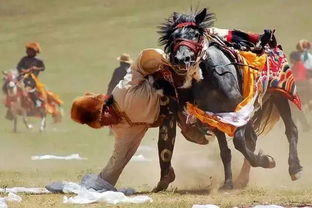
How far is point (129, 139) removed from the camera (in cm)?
996

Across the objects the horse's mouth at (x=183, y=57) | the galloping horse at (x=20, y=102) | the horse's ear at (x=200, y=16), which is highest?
the horse's ear at (x=200, y=16)

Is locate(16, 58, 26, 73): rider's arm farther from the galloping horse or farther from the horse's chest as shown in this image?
the horse's chest

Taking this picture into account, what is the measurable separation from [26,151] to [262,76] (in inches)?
319

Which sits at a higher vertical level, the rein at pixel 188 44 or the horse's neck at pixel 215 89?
the rein at pixel 188 44

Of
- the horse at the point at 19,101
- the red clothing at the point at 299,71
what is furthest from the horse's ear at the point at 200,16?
the horse at the point at 19,101

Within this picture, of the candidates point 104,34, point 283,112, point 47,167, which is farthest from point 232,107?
point 104,34

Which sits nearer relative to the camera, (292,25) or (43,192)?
(43,192)

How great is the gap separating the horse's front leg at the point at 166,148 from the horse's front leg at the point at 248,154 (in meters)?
0.71

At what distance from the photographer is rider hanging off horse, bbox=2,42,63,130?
75.2 ft

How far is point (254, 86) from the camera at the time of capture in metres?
9.96

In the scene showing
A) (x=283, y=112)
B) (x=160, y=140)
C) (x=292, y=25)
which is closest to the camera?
(x=160, y=140)

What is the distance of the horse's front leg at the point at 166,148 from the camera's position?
998 cm

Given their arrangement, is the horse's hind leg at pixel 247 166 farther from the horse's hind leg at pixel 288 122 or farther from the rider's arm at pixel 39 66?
the rider's arm at pixel 39 66

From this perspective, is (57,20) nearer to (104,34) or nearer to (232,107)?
(104,34)
